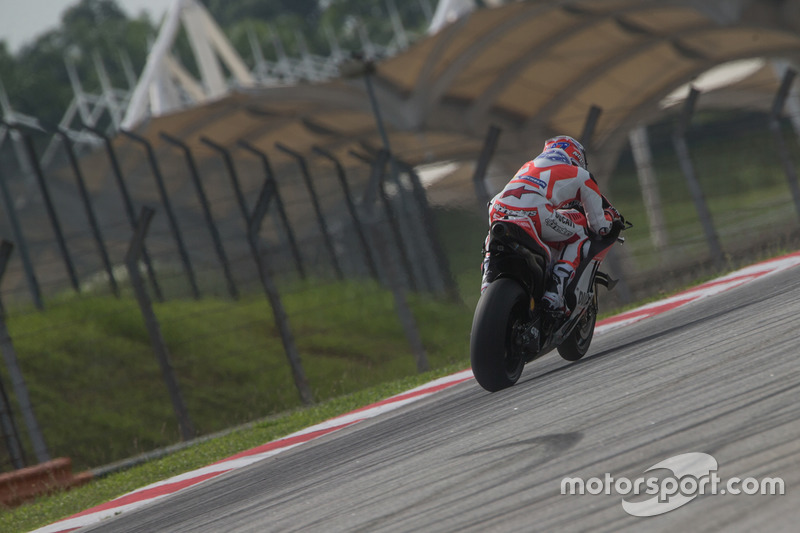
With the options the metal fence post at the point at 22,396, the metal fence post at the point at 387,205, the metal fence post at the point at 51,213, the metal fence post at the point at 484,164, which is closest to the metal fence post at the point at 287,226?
the metal fence post at the point at 387,205

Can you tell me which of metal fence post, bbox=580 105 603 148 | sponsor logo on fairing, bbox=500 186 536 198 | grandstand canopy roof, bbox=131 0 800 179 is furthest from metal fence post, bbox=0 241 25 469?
grandstand canopy roof, bbox=131 0 800 179

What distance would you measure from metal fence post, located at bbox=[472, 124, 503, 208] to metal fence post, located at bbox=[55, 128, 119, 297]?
244 inches

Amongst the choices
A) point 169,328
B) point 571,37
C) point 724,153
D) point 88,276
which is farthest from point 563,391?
point 571,37

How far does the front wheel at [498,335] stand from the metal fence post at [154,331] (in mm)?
4624

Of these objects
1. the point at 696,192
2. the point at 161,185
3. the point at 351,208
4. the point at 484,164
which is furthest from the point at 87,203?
the point at 696,192

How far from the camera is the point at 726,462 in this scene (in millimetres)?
3230

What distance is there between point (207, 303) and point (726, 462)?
1183 centimetres

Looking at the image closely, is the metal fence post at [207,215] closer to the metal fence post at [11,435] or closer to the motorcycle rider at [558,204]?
the metal fence post at [11,435]

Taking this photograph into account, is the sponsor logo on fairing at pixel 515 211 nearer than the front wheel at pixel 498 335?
No

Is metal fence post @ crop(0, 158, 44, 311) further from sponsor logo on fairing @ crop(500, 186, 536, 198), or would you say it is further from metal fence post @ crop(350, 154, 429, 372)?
sponsor logo on fairing @ crop(500, 186, 536, 198)

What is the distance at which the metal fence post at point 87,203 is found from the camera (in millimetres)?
16594

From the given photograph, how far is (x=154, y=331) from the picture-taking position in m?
10.2

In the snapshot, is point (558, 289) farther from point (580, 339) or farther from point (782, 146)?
point (782, 146)

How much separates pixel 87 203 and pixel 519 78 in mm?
23218
